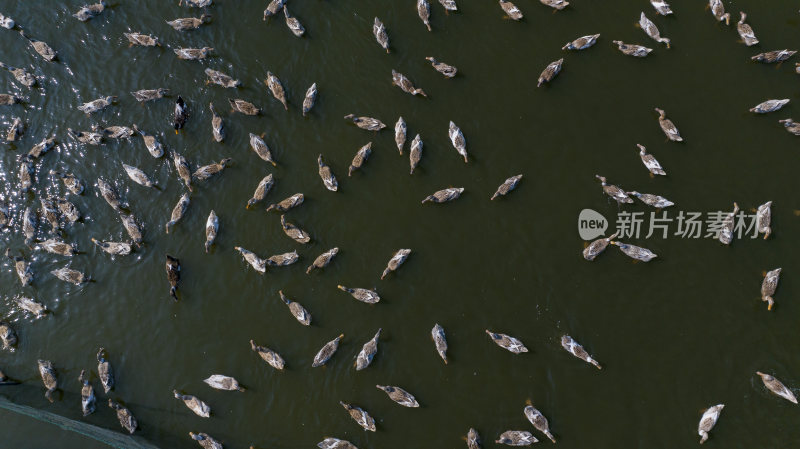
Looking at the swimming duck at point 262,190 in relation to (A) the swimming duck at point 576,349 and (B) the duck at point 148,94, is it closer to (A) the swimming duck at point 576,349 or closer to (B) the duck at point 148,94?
(B) the duck at point 148,94

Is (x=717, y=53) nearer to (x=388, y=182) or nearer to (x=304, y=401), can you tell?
(x=388, y=182)

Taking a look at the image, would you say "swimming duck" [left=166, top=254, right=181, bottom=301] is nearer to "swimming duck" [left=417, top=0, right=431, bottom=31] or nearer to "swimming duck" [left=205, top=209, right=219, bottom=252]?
"swimming duck" [left=205, top=209, right=219, bottom=252]

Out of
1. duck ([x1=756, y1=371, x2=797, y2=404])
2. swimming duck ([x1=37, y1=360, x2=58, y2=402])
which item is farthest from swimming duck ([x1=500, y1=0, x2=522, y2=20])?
swimming duck ([x1=37, y1=360, x2=58, y2=402])

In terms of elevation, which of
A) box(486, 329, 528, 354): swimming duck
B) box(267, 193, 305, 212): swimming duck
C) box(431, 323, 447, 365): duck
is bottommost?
box(486, 329, 528, 354): swimming duck

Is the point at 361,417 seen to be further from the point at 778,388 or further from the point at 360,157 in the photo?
the point at 778,388

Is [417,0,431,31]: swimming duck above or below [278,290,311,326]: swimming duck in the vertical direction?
above

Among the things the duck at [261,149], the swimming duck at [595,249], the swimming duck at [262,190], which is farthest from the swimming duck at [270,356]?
the swimming duck at [595,249]

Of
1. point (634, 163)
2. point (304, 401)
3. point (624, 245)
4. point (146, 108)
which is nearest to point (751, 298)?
point (624, 245)

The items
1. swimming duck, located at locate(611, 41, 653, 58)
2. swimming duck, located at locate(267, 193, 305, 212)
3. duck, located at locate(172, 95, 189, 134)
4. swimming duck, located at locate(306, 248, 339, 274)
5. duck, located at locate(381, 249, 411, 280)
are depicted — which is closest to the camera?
duck, located at locate(381, 249, 411, 280)
